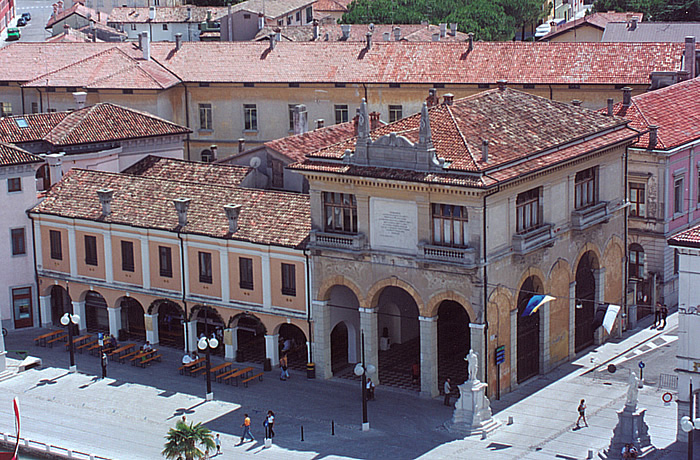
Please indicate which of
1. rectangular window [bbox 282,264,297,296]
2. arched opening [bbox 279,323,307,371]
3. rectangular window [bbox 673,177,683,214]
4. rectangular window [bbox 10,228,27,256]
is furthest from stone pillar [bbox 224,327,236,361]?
rectangular window [bbox 673,177,683,214]

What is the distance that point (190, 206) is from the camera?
242ft

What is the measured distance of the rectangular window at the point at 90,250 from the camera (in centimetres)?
7662

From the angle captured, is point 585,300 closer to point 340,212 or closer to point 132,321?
point 340,212

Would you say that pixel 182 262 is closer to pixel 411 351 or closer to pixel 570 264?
pixel 411 351

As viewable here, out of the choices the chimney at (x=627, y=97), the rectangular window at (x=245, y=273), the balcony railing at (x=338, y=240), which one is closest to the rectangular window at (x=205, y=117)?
the chimney at (x=627, y=97)

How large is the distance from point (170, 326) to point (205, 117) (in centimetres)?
3194

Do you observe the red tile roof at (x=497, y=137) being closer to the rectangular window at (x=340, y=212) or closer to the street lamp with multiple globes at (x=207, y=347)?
the rectangular window at (x=340, y=212)

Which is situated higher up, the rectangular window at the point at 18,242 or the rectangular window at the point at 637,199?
the rectangular window at the point at 637,199

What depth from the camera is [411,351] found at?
72.8 meters

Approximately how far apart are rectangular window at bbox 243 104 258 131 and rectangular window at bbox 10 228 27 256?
28.8 m

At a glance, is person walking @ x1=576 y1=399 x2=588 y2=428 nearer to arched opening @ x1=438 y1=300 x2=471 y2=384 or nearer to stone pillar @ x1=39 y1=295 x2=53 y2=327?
arched opening @ x1=438 y1=300 x2=471 y2=384

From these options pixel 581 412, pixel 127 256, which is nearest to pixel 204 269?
Result: pixel 127 256

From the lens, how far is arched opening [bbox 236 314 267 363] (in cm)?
7244

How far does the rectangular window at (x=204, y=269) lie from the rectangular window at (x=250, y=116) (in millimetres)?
33132
